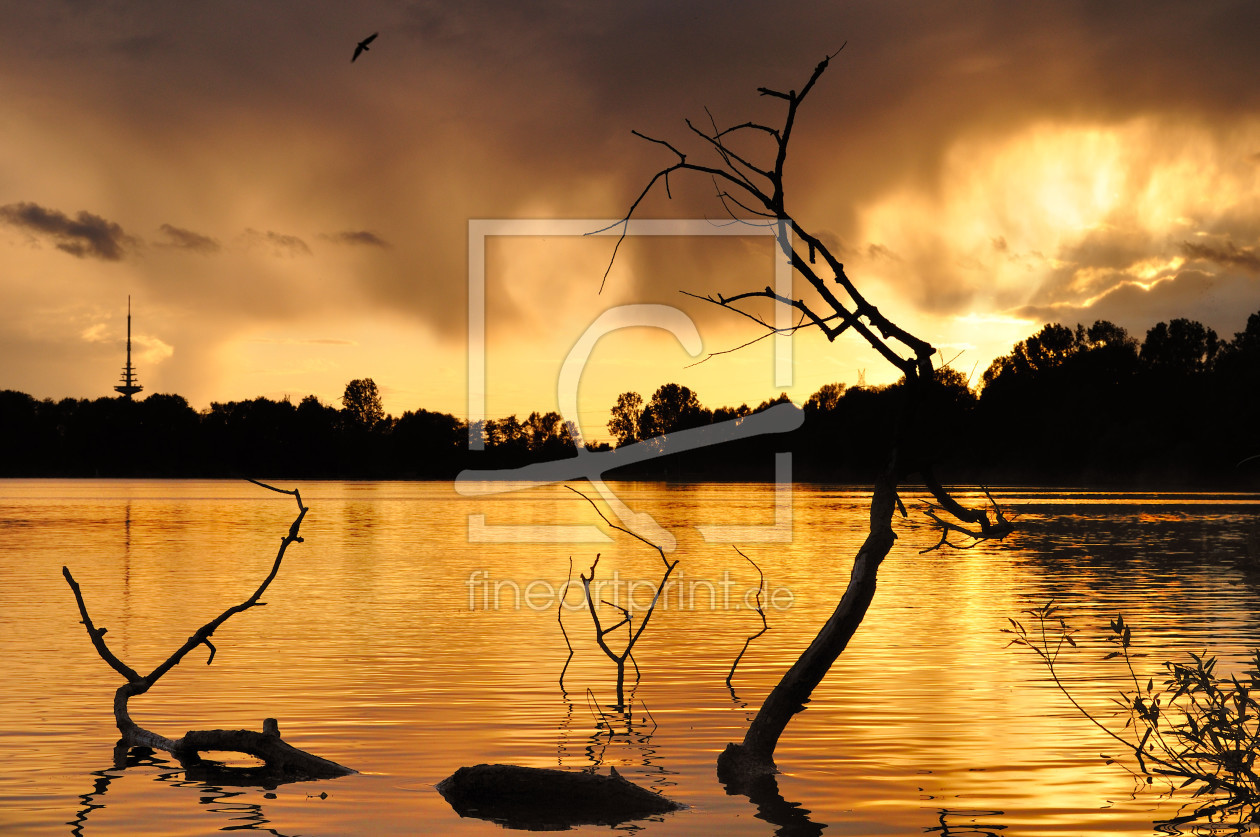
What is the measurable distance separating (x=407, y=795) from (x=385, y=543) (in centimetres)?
4686

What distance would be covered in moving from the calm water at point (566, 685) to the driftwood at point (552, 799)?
30 centimetres


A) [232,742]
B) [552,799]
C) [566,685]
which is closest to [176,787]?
[232,742]

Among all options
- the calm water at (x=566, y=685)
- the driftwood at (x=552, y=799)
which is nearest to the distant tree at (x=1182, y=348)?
the calm water at (x=566, y=685)

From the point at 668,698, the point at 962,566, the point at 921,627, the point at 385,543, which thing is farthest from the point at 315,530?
the point at 668,698

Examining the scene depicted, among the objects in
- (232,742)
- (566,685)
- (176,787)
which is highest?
(232,742)

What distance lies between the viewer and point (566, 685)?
20266mm

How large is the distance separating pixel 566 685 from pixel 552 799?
8386mm

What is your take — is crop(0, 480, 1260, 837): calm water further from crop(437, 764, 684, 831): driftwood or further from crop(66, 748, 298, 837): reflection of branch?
crop(437, 764, 684, 831): driftwood

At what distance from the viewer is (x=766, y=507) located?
11069 cm

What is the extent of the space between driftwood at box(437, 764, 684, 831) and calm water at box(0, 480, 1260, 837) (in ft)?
0.99

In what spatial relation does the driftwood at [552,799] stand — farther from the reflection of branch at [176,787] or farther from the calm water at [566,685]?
the reflection of branch at [176,787]

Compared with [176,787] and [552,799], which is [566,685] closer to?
[176,787]

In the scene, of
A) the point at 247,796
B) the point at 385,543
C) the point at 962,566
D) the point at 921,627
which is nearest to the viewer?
the point at 247,796

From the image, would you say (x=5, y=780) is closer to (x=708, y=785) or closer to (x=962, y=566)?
(x=708, y=785)
